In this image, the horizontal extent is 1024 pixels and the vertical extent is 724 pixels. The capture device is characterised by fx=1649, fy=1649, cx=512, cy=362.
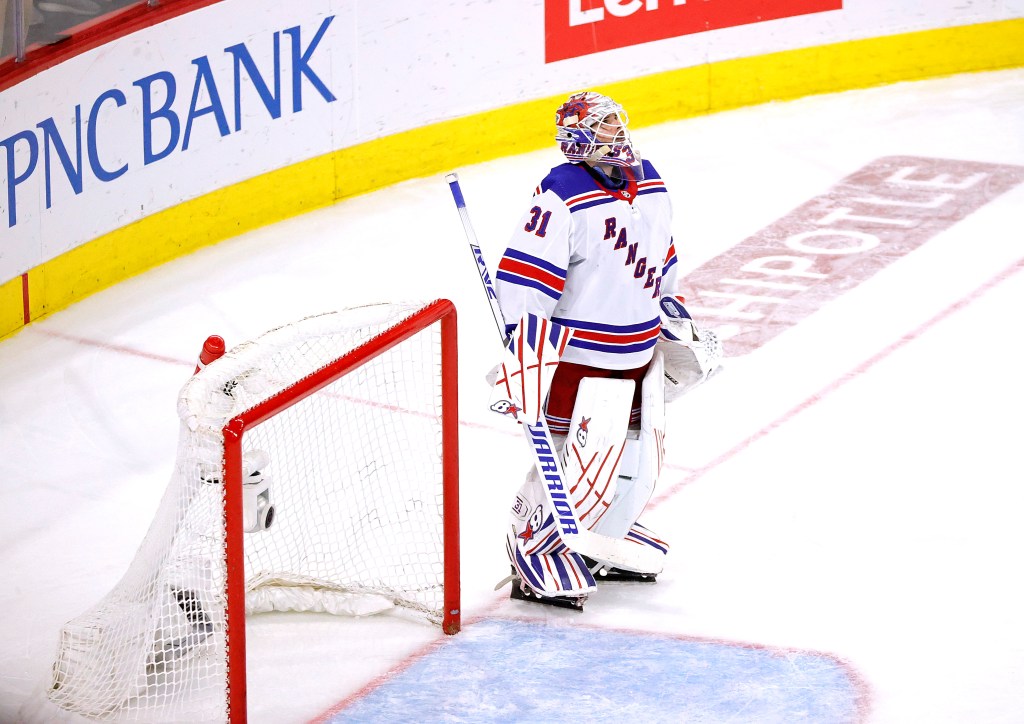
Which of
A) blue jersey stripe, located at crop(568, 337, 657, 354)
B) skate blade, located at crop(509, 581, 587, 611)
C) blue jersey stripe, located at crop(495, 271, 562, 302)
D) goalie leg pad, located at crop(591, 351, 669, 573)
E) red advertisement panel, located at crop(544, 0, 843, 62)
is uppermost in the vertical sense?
red advertisement panel, located at crop(544, 0, 843, 62)

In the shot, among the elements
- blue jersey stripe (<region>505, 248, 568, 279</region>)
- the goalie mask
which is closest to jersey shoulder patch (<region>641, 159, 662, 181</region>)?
the goalie mask

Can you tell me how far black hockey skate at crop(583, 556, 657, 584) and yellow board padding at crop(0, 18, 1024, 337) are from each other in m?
2.58

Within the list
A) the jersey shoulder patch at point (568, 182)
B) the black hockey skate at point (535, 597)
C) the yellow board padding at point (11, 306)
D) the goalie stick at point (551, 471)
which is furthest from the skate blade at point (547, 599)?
the yellow board padding at point (11, 306)

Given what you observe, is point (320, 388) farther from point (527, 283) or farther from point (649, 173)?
point (649, 173)

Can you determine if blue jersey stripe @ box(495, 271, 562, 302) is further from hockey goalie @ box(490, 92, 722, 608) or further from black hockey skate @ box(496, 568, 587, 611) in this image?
black hockey skate @ box(496, 568, 587, 611)

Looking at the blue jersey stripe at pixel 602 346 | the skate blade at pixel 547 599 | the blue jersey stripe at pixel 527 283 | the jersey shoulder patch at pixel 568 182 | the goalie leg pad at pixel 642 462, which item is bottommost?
the skate blade at pixel 547 599

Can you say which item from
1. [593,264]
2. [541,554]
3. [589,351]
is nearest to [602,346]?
[589,351]

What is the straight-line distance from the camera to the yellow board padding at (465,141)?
6094 mm

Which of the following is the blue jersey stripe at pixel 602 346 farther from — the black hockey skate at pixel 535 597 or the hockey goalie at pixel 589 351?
the black hockey skate at pixel 535 597

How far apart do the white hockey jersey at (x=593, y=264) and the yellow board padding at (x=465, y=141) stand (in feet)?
8.74

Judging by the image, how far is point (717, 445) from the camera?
498 centimetres

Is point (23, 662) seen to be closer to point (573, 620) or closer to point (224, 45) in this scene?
point (573, 620)

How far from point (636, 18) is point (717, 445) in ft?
10.6

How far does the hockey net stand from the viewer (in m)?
3.23
